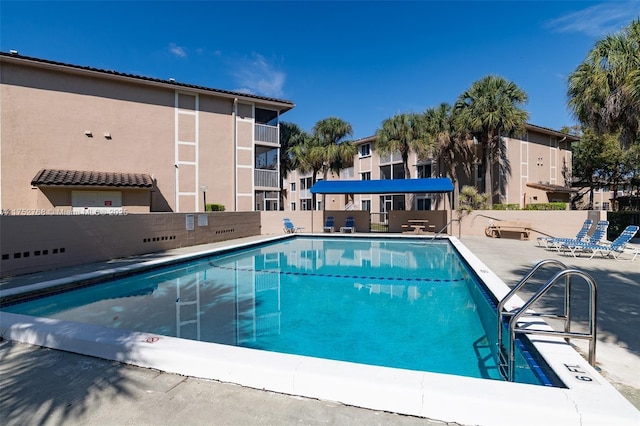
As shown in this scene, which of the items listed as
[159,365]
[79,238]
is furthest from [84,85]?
[159,365]

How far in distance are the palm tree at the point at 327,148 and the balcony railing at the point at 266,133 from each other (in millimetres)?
3821

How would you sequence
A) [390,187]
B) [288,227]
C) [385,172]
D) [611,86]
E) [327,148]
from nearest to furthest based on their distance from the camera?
[611,86]
[390,187]
[288,227]
[327,148]
[385,172]

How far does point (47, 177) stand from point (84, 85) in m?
5.50

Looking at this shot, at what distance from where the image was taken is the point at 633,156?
1034 inches

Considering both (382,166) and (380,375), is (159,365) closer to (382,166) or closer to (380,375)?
(380,375)

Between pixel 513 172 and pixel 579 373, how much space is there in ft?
88.6

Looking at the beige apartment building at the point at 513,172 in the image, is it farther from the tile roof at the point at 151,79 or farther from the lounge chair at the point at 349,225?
the tile roof at the point at 151,79

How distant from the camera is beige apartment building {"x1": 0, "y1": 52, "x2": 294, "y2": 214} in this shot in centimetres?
1558

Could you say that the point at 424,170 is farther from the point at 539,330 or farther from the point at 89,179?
the point at 539,330

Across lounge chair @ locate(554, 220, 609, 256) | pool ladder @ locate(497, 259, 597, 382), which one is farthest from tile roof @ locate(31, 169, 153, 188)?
lounge chair @ locate(554, 220, 609, 256)

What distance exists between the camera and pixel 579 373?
9.97ft

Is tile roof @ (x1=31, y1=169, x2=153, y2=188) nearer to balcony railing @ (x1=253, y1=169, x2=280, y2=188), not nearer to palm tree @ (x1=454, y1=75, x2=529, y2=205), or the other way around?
balcony railing @ (x1=253, y1=169, x2=280, y2=188)

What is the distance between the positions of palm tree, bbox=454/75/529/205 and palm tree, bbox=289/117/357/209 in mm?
8593

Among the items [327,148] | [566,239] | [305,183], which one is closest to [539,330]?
[566,239]
